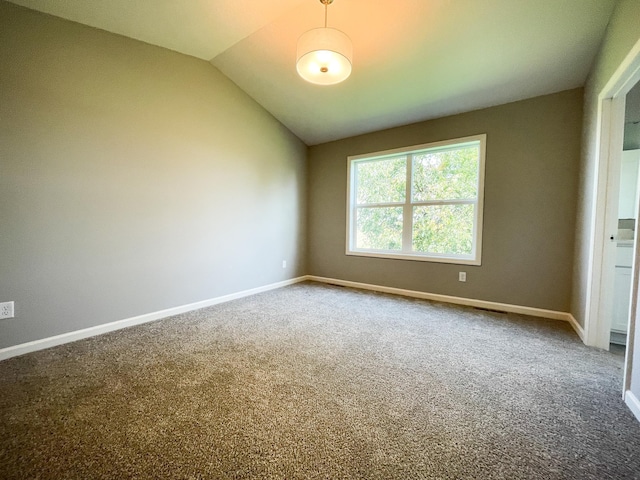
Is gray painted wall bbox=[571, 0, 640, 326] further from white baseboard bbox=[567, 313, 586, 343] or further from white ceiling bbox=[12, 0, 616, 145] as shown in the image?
white ceiling bbox=[12, 0, 616, 145]

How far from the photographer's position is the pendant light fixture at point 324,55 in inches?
67.6

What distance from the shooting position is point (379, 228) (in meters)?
3.96

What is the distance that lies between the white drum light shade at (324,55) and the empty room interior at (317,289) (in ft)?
0.07

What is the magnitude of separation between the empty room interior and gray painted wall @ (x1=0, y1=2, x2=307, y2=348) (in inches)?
0.7

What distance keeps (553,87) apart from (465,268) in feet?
6.77

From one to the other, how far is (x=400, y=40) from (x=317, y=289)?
3.14 m

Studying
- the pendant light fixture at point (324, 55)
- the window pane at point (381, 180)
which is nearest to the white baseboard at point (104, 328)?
the window pane at point (381, 180)

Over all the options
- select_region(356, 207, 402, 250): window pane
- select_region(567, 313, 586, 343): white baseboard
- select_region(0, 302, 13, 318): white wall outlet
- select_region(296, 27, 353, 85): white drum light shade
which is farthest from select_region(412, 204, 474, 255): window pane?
select_region(0, 302, 13, 318): white wall outlet

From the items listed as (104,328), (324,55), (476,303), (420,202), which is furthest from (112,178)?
(476,303)

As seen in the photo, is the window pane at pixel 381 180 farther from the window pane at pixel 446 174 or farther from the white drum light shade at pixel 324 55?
the white drum light shade at pixel 324 55

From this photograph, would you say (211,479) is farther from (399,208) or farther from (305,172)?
(305,172)

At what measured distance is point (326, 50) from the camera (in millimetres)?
1715

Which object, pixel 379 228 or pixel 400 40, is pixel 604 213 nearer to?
pixel 400 40

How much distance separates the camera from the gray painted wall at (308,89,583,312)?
2.64m
